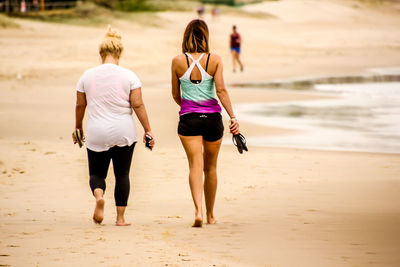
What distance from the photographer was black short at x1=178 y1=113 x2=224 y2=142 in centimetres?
610

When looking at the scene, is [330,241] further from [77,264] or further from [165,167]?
[165,167]

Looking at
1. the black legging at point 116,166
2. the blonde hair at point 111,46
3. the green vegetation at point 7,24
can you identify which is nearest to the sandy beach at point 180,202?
the black legging at point 116,166

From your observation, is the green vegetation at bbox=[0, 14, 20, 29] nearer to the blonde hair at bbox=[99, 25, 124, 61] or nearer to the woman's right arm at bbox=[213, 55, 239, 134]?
the blonde hair at bbox=[99, 25, 124, 61]

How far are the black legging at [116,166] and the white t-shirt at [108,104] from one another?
6 cm

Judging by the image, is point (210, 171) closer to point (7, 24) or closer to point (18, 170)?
point (18, 170)

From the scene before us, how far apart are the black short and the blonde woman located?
0.32 metres

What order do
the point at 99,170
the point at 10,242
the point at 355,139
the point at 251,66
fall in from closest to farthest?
the point at 10,242
the point at 99,170
the point at 355,139
the point at 251,66

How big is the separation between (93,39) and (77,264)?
3334 cm

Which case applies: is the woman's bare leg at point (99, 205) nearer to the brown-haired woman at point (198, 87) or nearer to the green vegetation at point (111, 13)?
the brown-haired woman at point (198, 87)

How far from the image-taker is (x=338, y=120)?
50.3 ft

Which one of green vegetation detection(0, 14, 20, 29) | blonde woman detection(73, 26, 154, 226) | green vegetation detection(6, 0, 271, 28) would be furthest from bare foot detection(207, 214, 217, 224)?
green vegetation detection(6, 0, 271, 28)

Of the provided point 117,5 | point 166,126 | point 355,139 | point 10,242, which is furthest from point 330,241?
point 117,5

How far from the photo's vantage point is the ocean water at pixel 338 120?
12375 mm

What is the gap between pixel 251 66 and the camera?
102 feet
